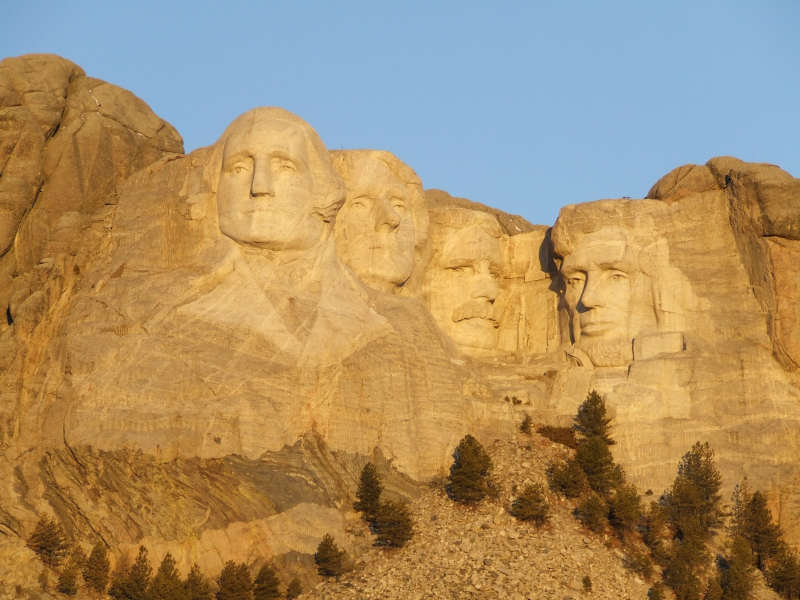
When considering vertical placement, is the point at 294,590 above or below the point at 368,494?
below

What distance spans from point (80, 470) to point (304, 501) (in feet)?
14.7

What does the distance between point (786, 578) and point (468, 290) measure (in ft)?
37.5

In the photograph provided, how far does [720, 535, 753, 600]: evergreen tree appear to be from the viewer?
3597 centimetres

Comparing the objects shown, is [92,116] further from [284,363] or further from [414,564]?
[414,564]

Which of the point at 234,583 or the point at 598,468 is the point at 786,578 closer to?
the point at 598,468

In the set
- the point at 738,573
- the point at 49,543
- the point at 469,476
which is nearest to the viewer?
the point at 49,543

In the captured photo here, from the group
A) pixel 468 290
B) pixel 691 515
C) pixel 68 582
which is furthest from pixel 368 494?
pixel 468 290

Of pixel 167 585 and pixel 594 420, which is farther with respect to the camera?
pixel 594 420

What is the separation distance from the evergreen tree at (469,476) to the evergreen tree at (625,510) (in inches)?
106

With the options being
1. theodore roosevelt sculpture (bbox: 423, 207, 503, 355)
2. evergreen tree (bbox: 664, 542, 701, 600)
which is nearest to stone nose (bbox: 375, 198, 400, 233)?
theodore roosevelt sculpture (bbox: 423, 207, 503, 355)

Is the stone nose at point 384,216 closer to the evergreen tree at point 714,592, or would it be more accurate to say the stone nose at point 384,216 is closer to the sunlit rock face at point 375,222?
the sunlit rock face at point 375,222

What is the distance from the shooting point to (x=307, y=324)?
125 ft

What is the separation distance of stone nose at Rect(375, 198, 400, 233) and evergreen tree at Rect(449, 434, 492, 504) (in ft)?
21.2

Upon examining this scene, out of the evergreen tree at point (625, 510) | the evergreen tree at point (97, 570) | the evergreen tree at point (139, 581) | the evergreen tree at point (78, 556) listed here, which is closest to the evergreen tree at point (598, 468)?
the evergreen tree at point (625, 510)
